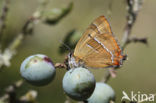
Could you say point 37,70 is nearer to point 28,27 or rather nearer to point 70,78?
point 70,78

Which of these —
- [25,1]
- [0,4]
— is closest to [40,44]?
[25,1]

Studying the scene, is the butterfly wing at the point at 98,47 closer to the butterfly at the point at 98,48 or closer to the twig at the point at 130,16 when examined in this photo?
the butterfly at the point at 98,48

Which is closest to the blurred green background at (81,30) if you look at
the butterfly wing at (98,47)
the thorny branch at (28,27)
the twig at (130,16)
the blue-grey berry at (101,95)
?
the thorny branch at (28,27)

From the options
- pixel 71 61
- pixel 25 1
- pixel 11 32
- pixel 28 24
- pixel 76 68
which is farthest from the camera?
pixel 25 1

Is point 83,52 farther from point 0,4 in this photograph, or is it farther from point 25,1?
point 25,1

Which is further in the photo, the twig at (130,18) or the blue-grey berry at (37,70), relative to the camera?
the twig at (130,18)

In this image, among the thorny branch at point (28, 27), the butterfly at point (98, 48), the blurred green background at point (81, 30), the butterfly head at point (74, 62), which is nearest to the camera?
the butterfly head at point (74, 62)
